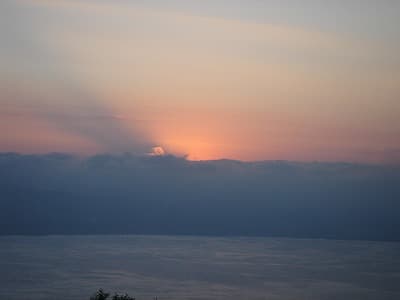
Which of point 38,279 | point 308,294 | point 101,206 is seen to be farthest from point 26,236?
point 308,294

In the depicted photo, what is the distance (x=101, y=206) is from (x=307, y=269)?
4535 inches

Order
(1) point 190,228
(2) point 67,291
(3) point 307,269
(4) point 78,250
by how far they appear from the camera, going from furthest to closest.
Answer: (1) point 190,228 → (4) point 78,250 → (3) point 307,269 → (2) point 67,291

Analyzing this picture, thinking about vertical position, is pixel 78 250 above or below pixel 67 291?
above

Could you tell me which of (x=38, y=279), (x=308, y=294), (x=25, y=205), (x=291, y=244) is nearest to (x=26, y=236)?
(x=25, y=205)

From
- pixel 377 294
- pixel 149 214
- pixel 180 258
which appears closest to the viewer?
pixel 377 294

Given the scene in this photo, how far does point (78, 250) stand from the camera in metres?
118

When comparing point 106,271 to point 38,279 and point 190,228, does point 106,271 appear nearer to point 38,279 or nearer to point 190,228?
point 38,279

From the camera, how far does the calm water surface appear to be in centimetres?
6869

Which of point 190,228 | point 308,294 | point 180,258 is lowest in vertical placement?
point 308,294

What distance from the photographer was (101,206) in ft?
643

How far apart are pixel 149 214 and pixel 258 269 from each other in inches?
4262

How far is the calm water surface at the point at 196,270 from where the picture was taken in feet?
225

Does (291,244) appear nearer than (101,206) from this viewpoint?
Yes

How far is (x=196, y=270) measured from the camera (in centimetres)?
8950
